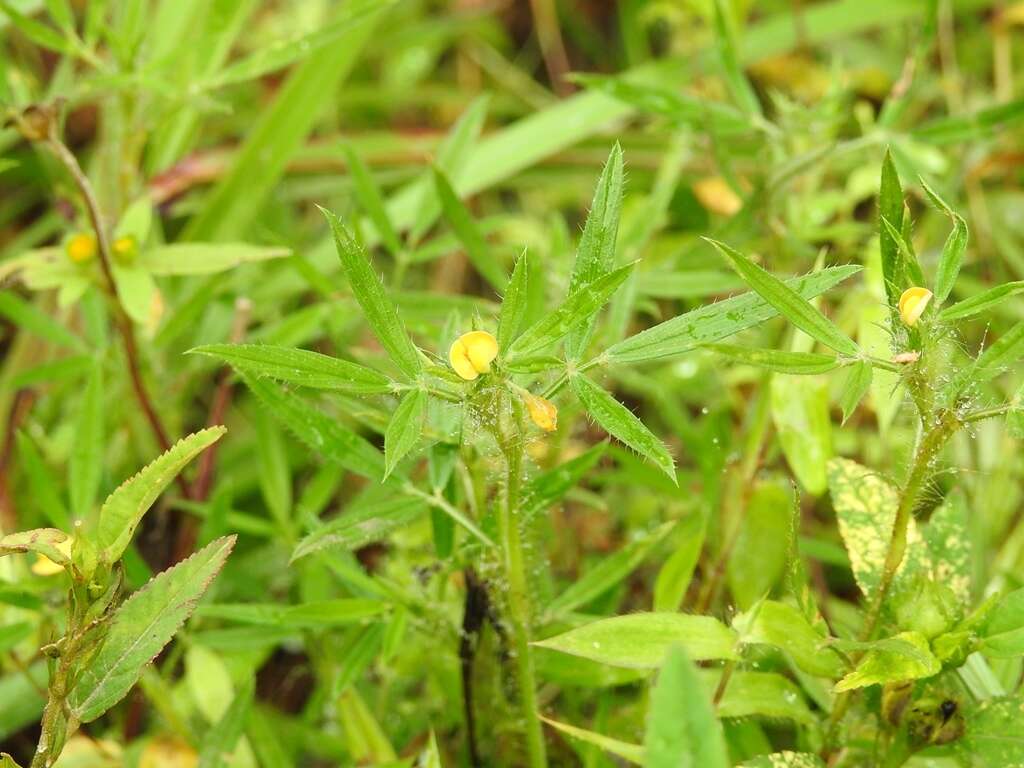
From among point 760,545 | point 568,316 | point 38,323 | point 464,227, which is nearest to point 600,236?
point 568,316

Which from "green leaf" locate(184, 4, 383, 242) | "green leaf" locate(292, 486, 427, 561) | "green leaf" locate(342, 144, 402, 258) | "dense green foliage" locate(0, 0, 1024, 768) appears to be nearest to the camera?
"dense green foliage" locate(0, 0, 1024, 768)

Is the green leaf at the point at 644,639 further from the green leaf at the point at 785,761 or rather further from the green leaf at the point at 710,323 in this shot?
the green leaf at the point at 710,323

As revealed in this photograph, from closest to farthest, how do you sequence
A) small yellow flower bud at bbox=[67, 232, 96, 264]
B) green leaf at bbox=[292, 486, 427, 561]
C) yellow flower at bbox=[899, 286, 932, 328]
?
yellow flower at bbox=[899, 286, 932, 328] < green leaf at bbox=[292, 486, 427, 561] < small yellow flower bud at bbox=[67, 232, 96, 264]

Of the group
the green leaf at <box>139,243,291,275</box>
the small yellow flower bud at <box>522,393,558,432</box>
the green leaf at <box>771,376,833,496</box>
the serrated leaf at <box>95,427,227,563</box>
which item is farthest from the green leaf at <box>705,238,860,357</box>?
the green leaf at <box>139,243,291,275</box>

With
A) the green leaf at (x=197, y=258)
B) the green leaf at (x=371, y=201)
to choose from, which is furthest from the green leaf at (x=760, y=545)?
the green leaf at (x=197, y=258)

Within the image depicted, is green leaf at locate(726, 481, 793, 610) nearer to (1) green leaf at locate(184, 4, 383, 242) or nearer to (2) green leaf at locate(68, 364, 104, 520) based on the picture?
(2) green leaf at locate(68, 364, 104, 520)

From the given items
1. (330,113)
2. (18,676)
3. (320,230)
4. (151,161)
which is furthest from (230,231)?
(18,676)
